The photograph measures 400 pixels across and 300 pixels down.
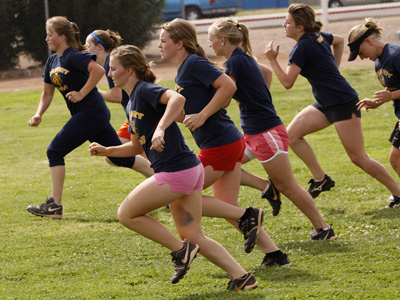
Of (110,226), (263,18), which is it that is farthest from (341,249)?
(263,18)

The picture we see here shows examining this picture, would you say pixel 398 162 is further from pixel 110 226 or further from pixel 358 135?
pixel 110 226

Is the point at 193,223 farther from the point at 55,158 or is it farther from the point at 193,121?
the point at 55,158

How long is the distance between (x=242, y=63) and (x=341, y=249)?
174cm

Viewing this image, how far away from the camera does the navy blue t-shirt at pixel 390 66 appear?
6438mm

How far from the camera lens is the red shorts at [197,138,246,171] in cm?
505

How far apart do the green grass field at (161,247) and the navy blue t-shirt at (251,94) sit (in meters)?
1.11

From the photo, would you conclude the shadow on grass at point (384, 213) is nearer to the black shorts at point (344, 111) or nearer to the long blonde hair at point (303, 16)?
the black shorts at point (344, 111)

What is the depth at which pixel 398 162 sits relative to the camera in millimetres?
7078

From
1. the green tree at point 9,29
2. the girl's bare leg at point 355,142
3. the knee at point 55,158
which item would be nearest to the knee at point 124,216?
the girl's bare leg at point 355,142

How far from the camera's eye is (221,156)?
5.05m

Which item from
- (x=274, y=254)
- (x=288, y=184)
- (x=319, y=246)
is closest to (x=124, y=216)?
(x=274, y=254)

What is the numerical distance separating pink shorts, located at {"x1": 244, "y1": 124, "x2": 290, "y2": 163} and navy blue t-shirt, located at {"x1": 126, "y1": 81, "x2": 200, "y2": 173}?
1.08m

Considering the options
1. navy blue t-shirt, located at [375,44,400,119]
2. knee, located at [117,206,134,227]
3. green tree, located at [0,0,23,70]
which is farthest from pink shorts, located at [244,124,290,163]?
green tree, located at [0,0,23,70]

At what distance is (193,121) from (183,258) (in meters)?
0.93
